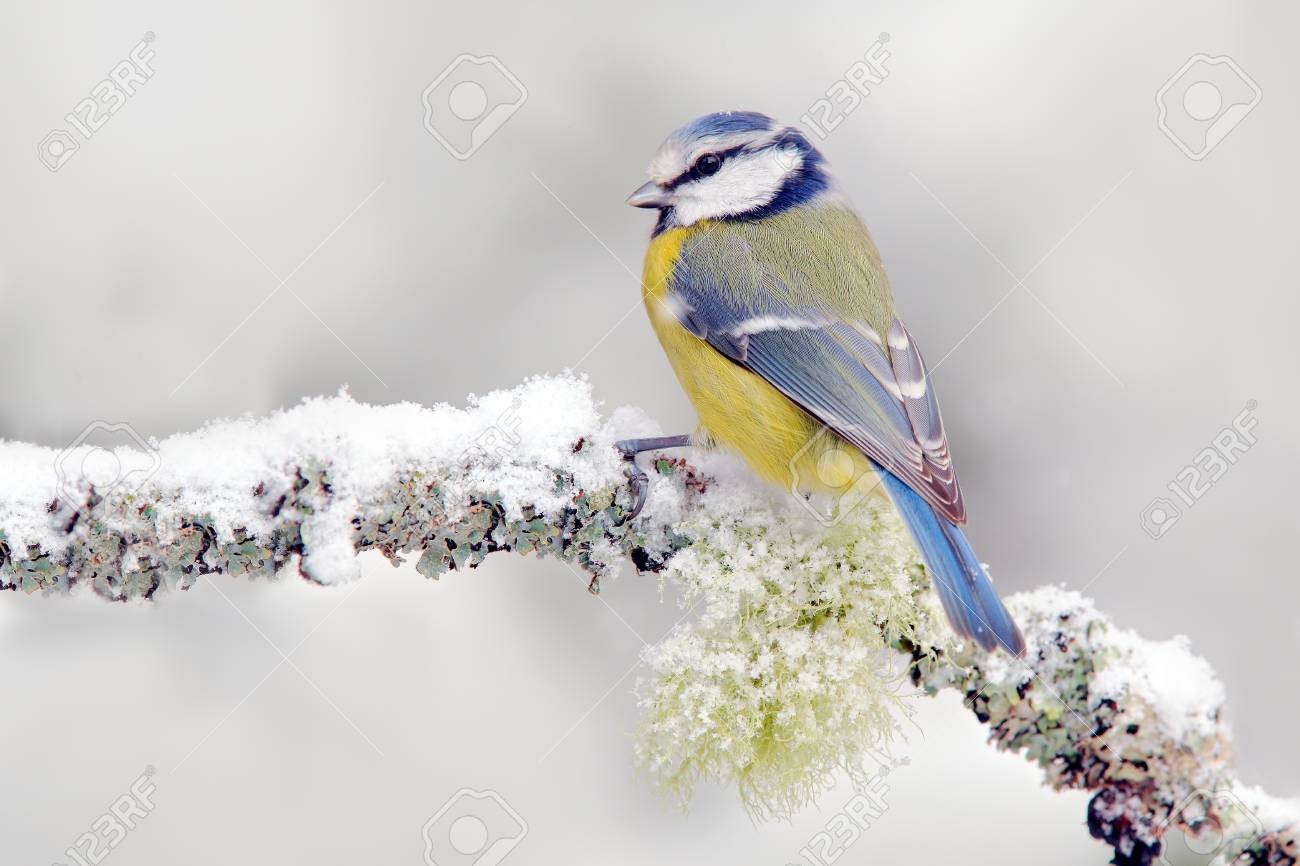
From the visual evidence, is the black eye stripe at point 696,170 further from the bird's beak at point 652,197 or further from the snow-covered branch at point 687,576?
the snow-covered branch at point 687,576

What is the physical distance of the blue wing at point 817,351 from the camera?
53.7 inches

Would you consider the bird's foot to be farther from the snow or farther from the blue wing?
the blue wing

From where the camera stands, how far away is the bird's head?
1562 millimetres

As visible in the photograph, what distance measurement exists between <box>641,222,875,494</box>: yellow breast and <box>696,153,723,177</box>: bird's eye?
0.15 meters

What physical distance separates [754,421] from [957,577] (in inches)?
15.6

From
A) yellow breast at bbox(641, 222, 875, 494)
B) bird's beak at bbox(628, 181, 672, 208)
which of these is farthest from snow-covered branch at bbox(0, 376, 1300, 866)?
bird's beak at bbox(628, 181, 672, 208)

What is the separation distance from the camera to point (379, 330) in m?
1.96
